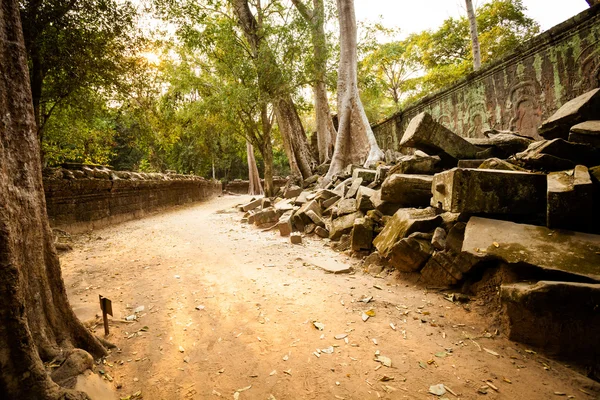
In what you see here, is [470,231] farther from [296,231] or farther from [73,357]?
[296,231]

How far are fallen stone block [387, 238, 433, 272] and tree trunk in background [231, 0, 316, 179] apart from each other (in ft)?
23.5

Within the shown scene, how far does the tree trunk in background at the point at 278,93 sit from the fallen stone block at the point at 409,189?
621 cm

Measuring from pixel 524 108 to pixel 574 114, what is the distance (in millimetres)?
1943

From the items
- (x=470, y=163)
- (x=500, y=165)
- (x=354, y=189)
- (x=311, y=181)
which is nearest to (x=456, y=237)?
(x=500, y=165)

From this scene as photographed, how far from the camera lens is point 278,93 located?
8.84 meters

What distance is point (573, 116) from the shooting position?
9.41ft

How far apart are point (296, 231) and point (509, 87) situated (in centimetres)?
463

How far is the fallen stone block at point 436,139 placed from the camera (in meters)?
3.56

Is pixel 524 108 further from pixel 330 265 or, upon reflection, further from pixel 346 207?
pixel 330 265

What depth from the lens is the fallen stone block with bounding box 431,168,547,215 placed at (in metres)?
2.49

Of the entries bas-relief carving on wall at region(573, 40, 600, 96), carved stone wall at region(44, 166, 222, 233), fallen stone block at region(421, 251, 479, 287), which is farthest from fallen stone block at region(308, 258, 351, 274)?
carved stone wall at region(44, 166, 222, 233)

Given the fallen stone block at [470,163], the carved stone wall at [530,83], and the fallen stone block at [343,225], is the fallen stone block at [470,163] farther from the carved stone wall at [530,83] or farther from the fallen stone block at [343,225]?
the carved stone wall at [530,83]

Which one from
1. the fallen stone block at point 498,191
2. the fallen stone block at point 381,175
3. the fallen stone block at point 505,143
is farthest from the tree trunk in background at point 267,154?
the fallen stone block at point 498,191

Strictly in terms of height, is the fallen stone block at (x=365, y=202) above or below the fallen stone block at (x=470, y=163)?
below
